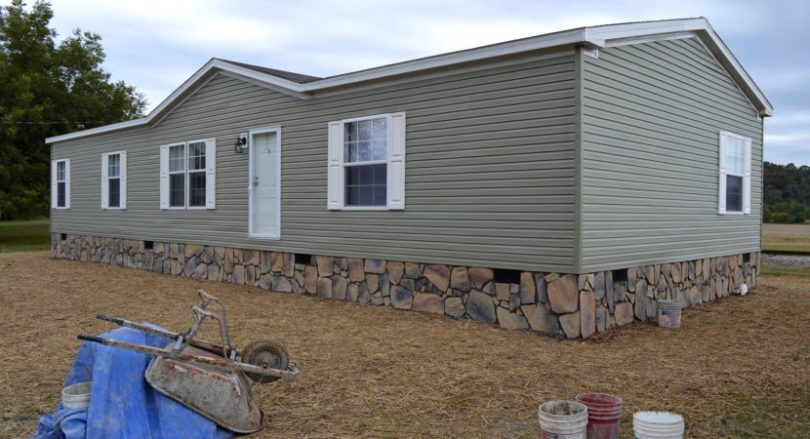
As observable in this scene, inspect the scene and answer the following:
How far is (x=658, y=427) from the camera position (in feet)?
11.3

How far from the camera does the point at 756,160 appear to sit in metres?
10.9

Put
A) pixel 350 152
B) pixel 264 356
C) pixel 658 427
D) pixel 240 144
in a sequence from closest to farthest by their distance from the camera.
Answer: pixel 658 427, pixel 264 356, pixel 350 152, pixel 240 144

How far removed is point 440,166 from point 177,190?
6.29 meters

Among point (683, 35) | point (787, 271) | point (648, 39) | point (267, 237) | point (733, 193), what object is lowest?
point (787, 271)

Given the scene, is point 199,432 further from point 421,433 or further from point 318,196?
point 318,196

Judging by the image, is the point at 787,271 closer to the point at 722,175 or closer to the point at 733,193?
the point at 733,193

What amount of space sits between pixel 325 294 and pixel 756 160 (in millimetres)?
7323

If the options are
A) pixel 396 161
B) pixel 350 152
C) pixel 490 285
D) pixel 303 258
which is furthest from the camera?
pixel 303 258

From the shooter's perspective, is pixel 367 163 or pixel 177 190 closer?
pixel 367 163

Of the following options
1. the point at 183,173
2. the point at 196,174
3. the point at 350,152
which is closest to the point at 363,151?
the point at 350,152

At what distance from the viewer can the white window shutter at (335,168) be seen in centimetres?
910

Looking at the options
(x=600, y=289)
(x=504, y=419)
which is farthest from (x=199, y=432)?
(x=600, y=289)

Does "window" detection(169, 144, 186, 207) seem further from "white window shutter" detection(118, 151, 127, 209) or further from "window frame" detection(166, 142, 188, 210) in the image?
"white window shutter" detection(118, 151, 127, 209)

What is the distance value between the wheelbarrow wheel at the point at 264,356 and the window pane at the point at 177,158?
8510 mm
